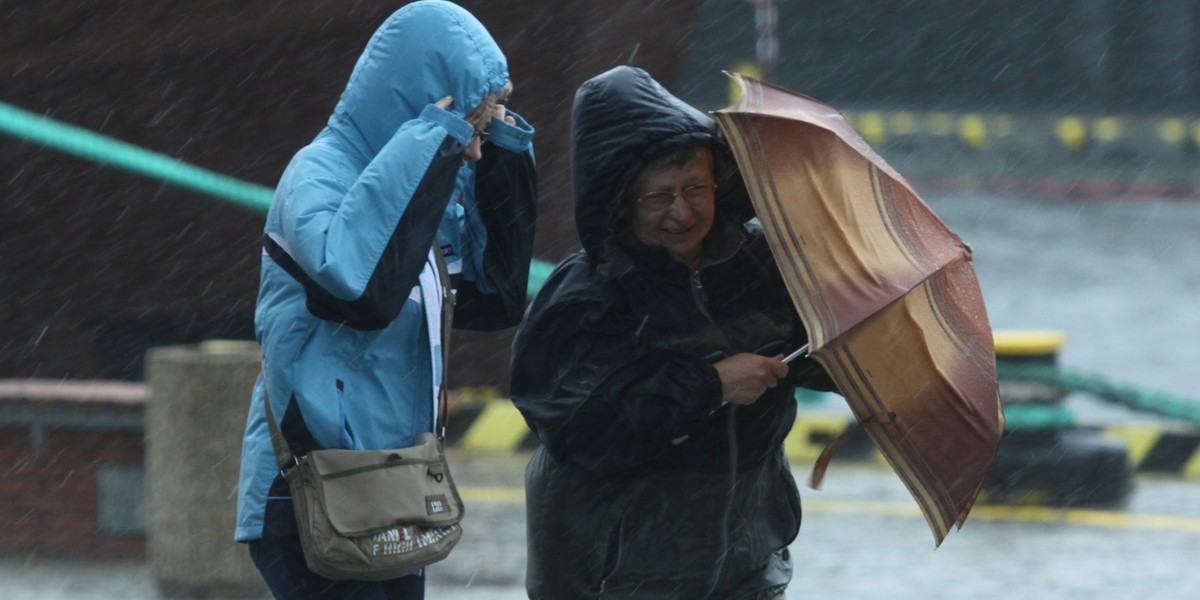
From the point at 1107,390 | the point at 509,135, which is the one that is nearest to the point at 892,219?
the point at 509,135

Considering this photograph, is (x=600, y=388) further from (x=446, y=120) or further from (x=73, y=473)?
(x=73, y=473)

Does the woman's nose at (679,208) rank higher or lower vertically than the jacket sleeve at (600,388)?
higher

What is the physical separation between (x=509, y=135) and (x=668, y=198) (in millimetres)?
374

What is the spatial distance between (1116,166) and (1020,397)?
652 inches

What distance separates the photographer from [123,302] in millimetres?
8484

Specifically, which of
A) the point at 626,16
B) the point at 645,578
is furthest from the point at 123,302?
the point at 645,578

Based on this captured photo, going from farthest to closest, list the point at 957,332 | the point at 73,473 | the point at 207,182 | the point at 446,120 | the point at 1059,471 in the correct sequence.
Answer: the point at 1059,471 → the point at 207,182 → the point at 73,473 → the point at 957,332 → the point at 446,120

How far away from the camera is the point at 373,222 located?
10.1ft

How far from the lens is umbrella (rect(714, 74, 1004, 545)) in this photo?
3236 mm

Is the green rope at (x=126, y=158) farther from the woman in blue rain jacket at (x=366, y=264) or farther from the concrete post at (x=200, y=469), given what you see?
the woman in blue rain jacket at (x=366, y=264)

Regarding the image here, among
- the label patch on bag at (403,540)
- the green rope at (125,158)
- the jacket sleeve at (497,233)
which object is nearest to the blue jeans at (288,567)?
the label patch on bag at (403,540)

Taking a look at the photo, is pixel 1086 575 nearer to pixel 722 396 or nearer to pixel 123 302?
A: pixel 722 396

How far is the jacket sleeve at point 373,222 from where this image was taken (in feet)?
10.0

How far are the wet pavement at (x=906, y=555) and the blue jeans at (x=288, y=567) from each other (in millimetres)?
2785
